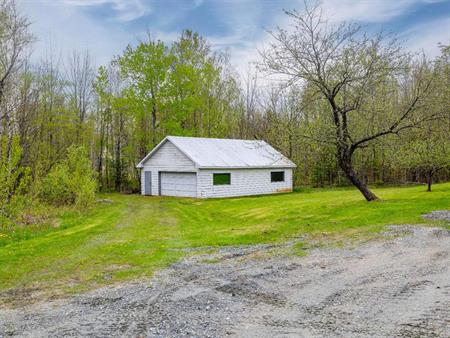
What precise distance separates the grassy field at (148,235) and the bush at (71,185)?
971 mm

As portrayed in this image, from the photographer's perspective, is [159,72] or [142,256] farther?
[159,72]

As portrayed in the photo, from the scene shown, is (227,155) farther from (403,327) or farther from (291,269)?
(403,327)

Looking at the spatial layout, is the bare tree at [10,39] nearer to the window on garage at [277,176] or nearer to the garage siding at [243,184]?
the garage siding at [243,184]

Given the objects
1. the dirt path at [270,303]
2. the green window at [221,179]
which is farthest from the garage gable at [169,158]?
the dirt path at [270,303]

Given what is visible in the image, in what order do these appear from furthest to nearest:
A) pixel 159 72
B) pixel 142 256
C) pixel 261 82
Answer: pixel 261 82 < pixel 159 72 < pixel 142 256

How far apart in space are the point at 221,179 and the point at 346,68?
12.0m

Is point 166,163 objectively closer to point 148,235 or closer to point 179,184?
point 179,184

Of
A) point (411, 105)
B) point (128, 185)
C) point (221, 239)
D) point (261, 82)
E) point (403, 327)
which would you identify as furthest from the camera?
point (261, 82)

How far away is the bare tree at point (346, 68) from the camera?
13258 mm

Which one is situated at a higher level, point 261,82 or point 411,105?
point 261,82

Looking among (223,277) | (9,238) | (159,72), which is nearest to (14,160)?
(9,238)

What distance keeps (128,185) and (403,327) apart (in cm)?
3021

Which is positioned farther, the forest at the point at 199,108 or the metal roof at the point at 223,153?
the metal roof at the point at 223,153

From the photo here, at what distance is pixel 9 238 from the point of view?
10703 millimetres
